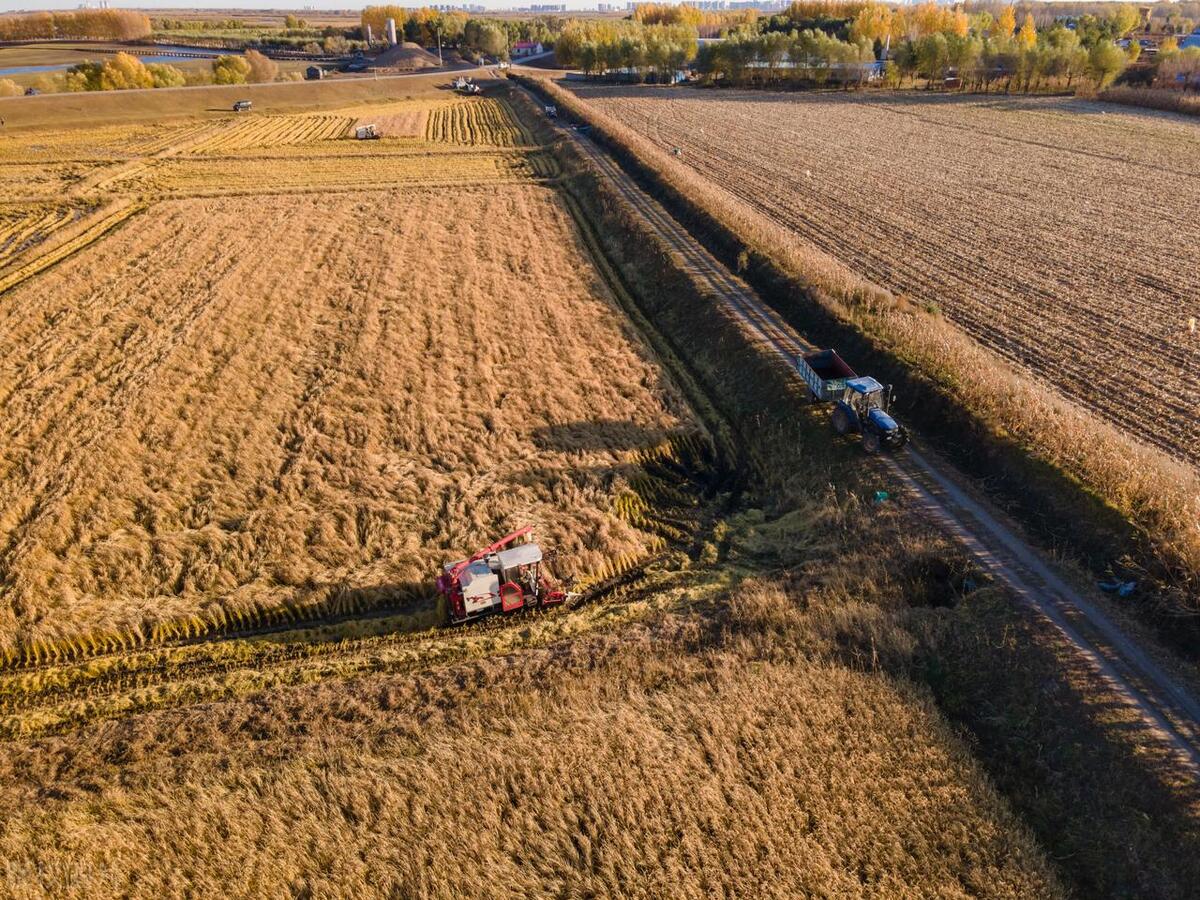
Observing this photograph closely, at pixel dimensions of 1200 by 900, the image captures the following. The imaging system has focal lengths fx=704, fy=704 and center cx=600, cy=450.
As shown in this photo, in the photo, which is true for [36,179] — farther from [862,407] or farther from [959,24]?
[959,24]

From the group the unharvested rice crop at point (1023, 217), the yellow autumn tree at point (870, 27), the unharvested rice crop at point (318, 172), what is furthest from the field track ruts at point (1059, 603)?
the yellow autumn tree at point (870, 27)

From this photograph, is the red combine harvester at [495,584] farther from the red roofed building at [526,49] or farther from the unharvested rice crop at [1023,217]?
the red roofed building at [526,49]

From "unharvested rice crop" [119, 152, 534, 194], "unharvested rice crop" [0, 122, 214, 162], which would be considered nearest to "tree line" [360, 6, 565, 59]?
"unharvested rice crop" [0, 122, 214, 162]

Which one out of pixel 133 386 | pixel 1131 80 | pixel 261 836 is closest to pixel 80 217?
pixel 133 386

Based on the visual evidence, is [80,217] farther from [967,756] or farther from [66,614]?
[967,756]

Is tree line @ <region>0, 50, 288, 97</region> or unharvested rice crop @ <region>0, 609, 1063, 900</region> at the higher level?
tree line @ <region>0, 50, 288, 97</region>

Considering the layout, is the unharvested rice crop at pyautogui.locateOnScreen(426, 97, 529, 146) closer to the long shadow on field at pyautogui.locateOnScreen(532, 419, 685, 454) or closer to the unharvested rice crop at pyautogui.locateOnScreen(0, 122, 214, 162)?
the unharvested rice crop at pyautogui.locateOnScreen(0, 122, 214, 162)
